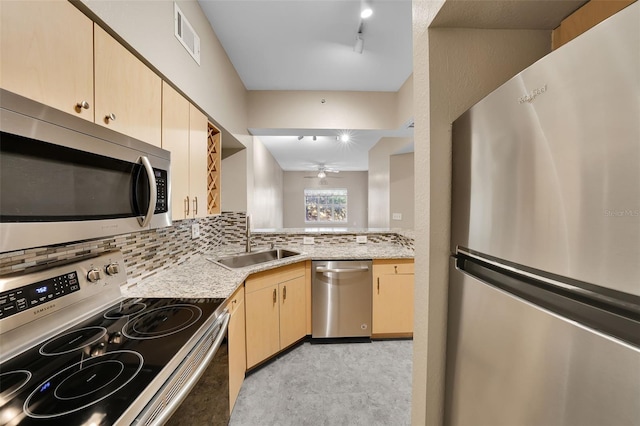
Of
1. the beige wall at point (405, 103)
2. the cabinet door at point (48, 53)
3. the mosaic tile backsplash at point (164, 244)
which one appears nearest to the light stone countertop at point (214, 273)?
the mosaic tile backsplash at point (164, 244)

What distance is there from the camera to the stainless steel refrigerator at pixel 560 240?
1.21 ft

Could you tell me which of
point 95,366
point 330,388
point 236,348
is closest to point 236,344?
point 236,348

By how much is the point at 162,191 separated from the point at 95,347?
2.24 feet

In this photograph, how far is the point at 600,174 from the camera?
1.30 feet

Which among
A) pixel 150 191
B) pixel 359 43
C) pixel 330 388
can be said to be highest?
pixel 359 43

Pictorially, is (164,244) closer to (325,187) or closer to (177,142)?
(177,142)

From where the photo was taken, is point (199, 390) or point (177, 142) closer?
point (199, 390)

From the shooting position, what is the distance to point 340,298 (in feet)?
7.72

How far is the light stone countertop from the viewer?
1352mm

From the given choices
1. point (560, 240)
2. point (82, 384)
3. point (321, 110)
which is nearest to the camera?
point (560, 240)

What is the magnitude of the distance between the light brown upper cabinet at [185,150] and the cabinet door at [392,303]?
72.1 inches

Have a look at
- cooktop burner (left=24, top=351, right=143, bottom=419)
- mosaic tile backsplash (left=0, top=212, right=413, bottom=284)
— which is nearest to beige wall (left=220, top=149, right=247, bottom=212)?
mosaic tile backsplash (left=0, top=212, right=413, bottom=284)

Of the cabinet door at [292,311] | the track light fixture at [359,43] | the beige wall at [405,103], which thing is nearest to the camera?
the track light fixture at [359,43]

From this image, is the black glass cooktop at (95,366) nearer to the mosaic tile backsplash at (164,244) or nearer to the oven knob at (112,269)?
the oven knob at (112,269)
